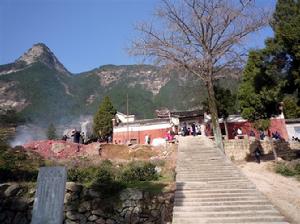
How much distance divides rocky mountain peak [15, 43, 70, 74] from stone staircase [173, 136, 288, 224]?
391ft

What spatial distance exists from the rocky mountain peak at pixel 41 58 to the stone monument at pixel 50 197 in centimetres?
12140

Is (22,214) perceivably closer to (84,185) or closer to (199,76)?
(84,185)

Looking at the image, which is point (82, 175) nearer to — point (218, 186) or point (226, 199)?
point (218, 186)

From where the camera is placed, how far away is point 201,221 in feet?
28.7

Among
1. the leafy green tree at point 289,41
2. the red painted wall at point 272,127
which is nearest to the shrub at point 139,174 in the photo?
the leafy green tree at point 289,41

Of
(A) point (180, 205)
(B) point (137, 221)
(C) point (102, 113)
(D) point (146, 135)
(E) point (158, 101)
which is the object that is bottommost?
(B) point (137, 221)

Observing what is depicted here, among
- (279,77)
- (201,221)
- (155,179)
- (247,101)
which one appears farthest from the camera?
(247,101)

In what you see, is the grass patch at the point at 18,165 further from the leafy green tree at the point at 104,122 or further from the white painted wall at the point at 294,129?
the white painted wall at the point at 294,129

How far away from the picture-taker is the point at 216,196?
10.3 meters

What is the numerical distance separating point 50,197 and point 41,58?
416 ft

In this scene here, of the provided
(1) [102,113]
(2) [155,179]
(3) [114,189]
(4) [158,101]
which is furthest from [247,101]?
(4) [158,101]

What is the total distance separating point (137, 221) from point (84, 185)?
9.24 feet

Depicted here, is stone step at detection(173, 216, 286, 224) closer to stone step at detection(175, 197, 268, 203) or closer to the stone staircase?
the stone staircase

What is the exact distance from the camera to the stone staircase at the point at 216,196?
29.2ft
